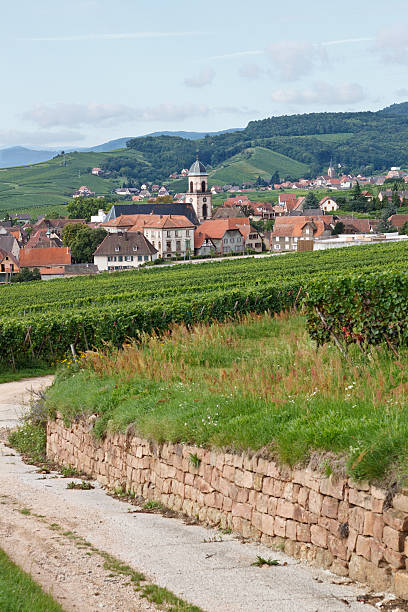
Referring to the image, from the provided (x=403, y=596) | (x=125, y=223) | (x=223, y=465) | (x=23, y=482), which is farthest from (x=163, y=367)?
(x=125, y=223)

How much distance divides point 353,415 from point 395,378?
75.1 inches

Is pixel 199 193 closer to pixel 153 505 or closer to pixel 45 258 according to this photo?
pixel 45 258

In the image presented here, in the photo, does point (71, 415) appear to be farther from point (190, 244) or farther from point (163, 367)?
point (190, 244)

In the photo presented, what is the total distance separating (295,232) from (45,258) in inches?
1552

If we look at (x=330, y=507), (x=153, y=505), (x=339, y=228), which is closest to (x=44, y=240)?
(x=339, y=228)

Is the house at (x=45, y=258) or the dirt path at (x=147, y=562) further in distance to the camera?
the house at (x=45, y=258)

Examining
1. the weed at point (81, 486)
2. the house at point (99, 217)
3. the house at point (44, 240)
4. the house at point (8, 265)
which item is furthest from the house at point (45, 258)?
the weed at point (81, 486)

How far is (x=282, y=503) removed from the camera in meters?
8.92

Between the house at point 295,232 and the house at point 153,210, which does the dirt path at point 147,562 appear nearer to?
the house at point 295,232

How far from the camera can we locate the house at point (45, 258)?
351ft

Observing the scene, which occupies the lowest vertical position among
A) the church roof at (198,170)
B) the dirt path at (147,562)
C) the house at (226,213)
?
the dirt path at (147,562)

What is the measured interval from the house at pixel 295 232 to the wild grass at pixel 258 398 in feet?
341

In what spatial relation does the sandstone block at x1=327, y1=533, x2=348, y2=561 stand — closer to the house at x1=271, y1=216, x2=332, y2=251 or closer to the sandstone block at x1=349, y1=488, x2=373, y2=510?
the sandstone block at x1=349, y1=488, x2=373, y2=510

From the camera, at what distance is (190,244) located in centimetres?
12031
